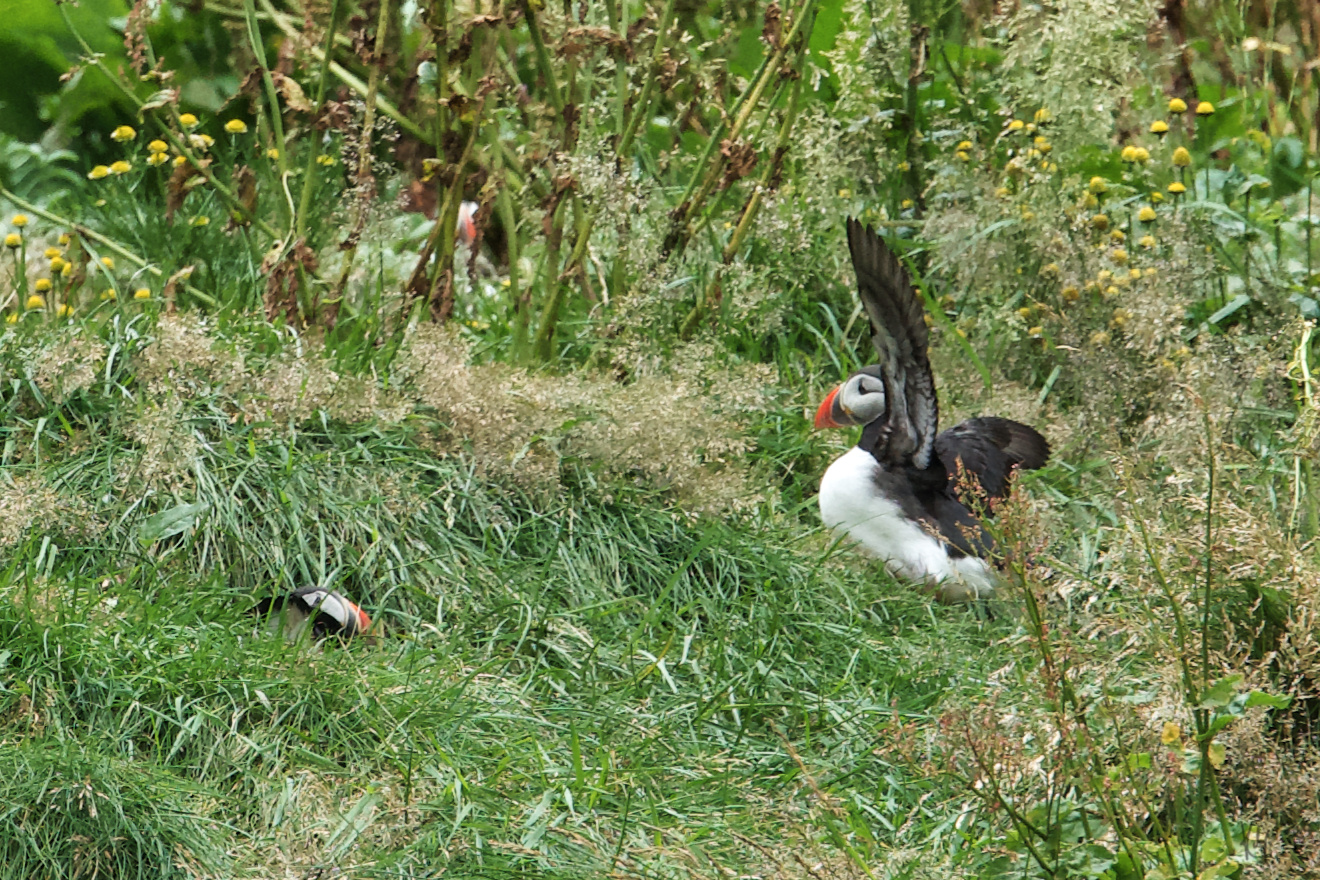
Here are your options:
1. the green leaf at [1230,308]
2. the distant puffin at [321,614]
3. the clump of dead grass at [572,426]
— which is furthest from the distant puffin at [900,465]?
the distant puffin at [321,614]

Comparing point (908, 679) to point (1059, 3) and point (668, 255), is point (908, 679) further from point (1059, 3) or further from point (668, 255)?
point (1059, 3)

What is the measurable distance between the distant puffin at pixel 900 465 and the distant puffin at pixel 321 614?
3.99 feet

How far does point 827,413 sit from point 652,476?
0.58 meters

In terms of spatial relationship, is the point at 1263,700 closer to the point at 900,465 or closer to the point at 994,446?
the point at 900,465

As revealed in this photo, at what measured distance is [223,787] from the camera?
259cm

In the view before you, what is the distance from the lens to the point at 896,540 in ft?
12.2

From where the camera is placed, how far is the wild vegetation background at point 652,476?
2371 millimetres

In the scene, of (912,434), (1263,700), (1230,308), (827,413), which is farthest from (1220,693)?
(1230,308)

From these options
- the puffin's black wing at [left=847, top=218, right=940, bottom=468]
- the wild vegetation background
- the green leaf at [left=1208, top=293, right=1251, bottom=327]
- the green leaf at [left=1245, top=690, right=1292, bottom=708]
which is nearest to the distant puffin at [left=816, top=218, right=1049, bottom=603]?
the puffin's black wing at [left=847, top=218, right=940, bottom=468]

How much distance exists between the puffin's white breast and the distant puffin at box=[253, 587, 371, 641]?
1.21m

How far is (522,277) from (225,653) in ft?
7.99

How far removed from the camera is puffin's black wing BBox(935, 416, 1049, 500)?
388 centimetres

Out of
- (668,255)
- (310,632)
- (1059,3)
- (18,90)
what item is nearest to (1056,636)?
(310,632)

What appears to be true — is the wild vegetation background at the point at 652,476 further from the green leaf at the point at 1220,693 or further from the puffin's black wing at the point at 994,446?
the puffin's black wing at the point at 994,446
